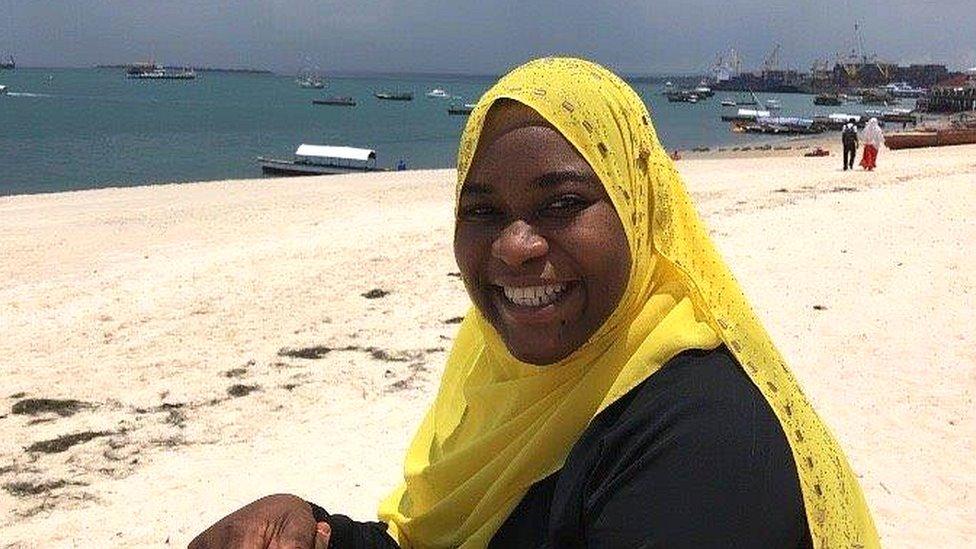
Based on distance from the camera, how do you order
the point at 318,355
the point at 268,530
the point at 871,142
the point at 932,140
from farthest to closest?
the point at 932,140, the point at 871,142, the point at 318,355, the point at 268,530

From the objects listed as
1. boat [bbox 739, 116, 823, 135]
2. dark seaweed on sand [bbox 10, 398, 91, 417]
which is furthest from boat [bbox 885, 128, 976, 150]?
dark seaweed on sand [bbox 10, 398, 91, 417]

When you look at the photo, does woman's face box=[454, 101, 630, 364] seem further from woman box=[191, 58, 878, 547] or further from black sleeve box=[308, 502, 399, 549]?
black sleeve box=[308, 502, 399, 549]

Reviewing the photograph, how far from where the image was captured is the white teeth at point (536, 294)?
1.43 meters

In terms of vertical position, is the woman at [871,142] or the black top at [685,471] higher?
the black top at [685,471]

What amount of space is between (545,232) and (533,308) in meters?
0.13

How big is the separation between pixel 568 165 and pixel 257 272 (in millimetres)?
9077

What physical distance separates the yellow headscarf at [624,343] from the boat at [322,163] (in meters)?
28.8

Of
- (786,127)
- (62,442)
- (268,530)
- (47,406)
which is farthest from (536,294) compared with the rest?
(786,127)

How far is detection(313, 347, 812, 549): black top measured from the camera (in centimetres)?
120

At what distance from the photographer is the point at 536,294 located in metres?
1.45

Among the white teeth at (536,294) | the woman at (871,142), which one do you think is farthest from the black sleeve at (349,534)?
the woman at (871,142)

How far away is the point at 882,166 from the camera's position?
21297mm

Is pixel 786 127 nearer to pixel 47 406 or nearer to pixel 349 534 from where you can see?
pixel 47 406

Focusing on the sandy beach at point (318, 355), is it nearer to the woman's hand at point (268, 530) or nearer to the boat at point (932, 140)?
the woman's hand at point (268, 530)
